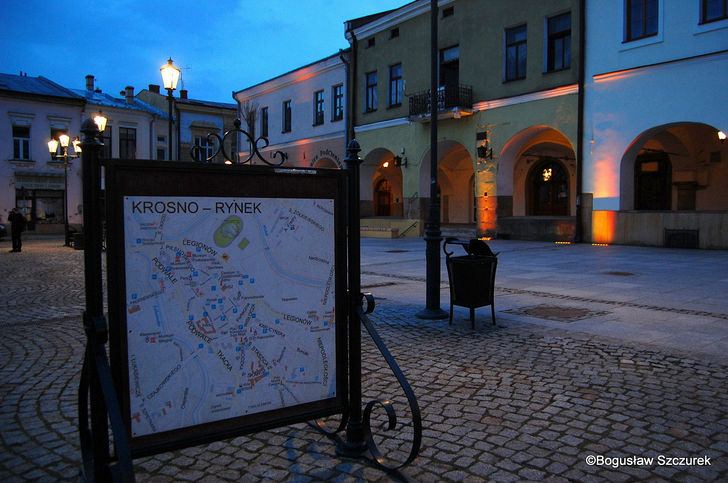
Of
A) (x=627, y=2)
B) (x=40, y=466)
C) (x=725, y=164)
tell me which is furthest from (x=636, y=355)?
(x=725, y=164)

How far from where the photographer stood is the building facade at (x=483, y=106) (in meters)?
20.6

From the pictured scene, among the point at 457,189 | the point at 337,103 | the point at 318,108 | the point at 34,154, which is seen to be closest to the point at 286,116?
the point at 318,108

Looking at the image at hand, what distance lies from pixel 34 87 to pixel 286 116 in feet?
56.3

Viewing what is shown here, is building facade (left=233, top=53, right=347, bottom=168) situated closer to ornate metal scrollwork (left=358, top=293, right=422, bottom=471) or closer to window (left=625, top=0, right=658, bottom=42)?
window (left=625, top=0, right=658, bottom=42)

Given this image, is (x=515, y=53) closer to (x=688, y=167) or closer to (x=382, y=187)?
(x=688, y=167)

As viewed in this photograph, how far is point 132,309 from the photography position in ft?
8.02

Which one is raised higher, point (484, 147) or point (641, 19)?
point (641, 19)

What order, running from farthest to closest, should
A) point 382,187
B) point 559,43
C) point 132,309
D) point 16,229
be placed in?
point 382,187, point 559,43, point 16,229, point 132,309

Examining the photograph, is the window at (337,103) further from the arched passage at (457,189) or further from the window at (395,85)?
the arched passage at (457,189)

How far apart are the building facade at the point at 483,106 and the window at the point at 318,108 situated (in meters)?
3.00

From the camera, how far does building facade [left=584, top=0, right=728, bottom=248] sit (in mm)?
16203

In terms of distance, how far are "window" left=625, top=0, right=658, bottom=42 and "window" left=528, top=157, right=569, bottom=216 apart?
8146 mm

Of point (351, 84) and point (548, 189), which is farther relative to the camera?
point (351, 84)

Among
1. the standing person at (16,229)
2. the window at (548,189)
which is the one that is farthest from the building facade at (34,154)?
the window at (548,189)
